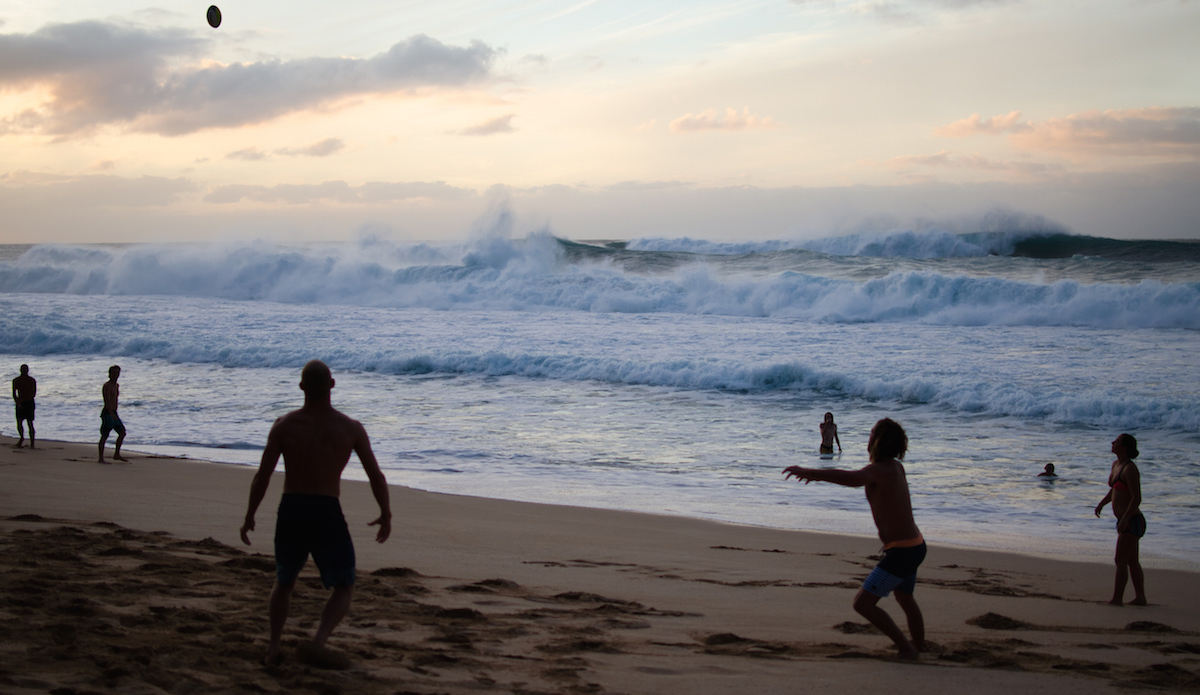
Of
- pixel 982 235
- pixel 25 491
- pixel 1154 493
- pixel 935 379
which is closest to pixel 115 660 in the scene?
pixel 25 491

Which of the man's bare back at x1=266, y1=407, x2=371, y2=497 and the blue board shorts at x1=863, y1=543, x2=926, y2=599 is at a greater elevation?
the man's bare back at x1=266, y1=407, x2=371, y2=497

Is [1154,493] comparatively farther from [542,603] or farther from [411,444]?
[411,444]

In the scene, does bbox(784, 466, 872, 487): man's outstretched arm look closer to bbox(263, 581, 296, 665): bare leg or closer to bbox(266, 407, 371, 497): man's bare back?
bbox(266, 407, 371, 497): man's bare back

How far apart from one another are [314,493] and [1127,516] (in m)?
5.22

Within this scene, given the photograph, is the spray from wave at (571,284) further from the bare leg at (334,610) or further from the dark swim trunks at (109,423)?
the bare leg at (334,610)

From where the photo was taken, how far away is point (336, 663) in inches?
141

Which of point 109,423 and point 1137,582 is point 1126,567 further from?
point 109,423

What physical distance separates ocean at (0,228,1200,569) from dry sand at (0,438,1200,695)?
5.17 ft

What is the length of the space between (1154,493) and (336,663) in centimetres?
952

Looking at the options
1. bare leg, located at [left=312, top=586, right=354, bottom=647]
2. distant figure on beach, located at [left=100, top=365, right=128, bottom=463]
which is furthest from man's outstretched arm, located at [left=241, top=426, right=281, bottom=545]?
distant figure on beach, located at [left=100, top=365, right=128, bottom=463]

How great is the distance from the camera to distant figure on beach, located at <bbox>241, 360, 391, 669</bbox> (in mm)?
3475

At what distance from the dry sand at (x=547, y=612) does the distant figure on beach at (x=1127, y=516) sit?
20cm

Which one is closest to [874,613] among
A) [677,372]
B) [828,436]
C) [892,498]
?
[892,498]

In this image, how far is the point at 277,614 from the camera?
353 centimetres
